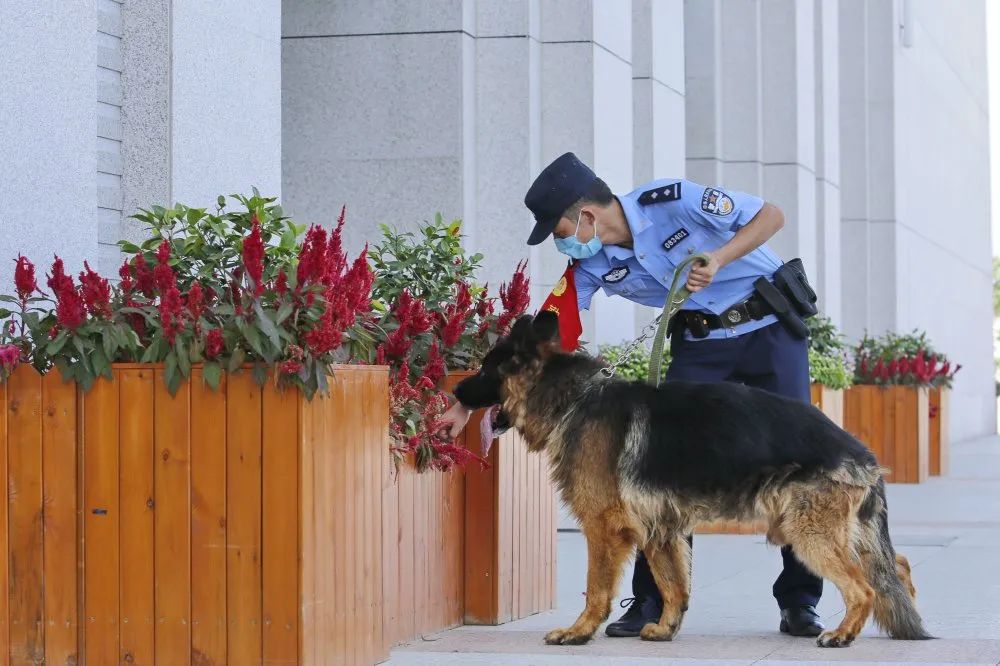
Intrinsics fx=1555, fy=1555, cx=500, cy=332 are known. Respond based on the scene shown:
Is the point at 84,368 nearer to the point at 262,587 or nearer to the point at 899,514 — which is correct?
the point at 262,587

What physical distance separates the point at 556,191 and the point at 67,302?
190 centimetres

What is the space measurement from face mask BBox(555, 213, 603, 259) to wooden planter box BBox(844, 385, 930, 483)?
424 inches

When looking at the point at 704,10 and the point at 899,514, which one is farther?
the point at 704,10

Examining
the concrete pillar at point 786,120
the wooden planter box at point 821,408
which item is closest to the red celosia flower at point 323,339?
the wooden planter box at point 821,408

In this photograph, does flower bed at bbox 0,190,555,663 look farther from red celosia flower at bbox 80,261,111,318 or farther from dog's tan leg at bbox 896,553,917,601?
dog's tan leg at bbox 896,553,917,601

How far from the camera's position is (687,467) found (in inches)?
218

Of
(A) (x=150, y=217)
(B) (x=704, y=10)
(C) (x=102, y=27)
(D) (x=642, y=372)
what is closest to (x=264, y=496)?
(A) (x=150, y=217)

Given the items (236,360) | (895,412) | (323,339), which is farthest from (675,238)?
(895,412)

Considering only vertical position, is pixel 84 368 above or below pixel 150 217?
below

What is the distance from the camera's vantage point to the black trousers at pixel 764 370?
609cm

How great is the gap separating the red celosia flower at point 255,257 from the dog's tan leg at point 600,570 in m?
1.57

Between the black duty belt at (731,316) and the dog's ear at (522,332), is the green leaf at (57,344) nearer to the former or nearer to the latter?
the dog's ear at (522,332)

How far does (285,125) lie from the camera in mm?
11805

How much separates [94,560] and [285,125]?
23.9 ft
